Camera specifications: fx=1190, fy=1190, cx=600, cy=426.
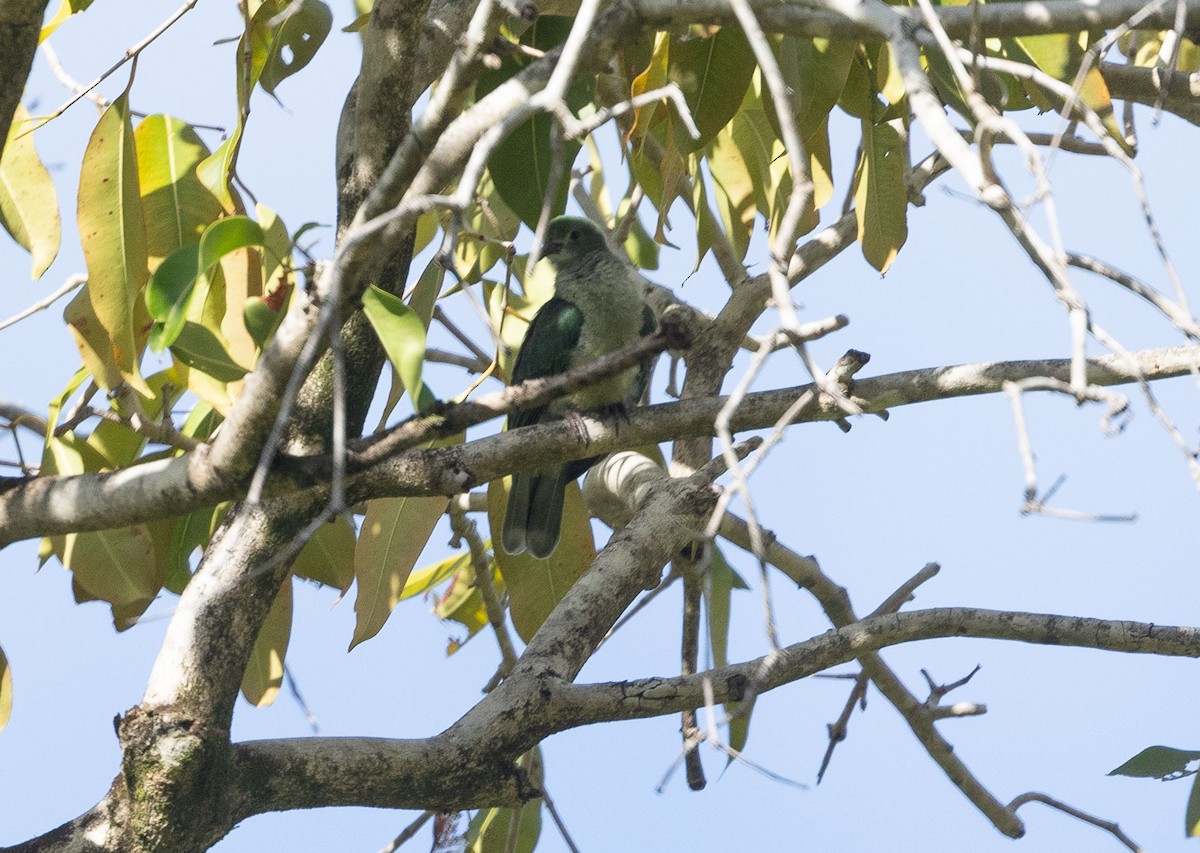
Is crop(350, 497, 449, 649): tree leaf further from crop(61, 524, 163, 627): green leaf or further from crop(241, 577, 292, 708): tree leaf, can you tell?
crop(61, 524, 163, 627): green leaf

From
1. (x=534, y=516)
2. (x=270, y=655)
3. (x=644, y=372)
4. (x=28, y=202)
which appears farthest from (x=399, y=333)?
(x=644, y=372)

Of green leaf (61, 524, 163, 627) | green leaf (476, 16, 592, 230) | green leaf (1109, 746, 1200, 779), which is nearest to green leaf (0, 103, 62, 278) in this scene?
green leaf (61, 524, 163, 627)

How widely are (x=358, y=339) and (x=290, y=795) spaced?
829mm

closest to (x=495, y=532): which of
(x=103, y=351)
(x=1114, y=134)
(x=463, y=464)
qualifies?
(x=103, y=351)

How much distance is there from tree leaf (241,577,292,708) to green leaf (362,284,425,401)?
5.10 ft

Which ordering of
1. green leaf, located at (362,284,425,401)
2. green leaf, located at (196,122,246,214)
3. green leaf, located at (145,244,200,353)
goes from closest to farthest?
green leaf, located at (362,284,425,401), green leaf, located at (145,244,200,353), green leaf, located at (196,122,246,214)

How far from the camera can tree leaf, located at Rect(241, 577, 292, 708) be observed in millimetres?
3105

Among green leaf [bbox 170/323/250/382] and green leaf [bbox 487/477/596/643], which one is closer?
green leaf [bbox 170/323/250/382]

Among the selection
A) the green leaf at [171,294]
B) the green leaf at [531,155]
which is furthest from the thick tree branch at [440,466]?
the green leaf at [531,155]

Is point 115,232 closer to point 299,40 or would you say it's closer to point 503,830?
point 299,40

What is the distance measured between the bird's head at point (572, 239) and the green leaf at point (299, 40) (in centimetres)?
136

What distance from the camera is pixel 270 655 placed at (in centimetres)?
315

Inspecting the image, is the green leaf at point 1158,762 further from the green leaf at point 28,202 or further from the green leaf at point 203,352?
the green leaf at point 28,202

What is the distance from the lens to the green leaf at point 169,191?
2.87m
